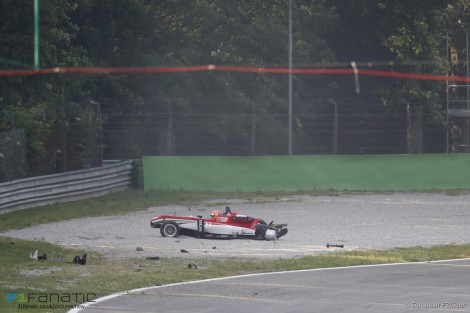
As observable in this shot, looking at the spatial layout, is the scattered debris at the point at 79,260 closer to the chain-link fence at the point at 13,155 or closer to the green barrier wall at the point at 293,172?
the chain-link fence at the point at 13,155

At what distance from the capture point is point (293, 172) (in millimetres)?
31906

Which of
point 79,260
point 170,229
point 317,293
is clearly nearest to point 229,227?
point 170,229

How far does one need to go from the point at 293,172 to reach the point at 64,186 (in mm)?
7689

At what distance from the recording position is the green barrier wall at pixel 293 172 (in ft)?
104

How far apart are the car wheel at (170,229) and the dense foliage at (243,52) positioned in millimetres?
13196

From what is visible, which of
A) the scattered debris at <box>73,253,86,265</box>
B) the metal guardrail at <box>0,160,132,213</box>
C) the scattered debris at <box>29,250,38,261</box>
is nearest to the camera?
the scattered debris at <box>73,253,86,265</box>

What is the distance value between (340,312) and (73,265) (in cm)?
579

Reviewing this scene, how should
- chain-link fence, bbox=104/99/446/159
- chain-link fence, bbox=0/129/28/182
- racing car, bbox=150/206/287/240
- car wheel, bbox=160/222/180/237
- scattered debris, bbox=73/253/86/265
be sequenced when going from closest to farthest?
scattered debris, bbox=73/253/86/265
racing car, bbox=150/206/287/240
car wheel, bbox=160/222/180/237
chain-link fence, bbox=0/129/28/182
chain-link fence, bbox=104/99/446/159

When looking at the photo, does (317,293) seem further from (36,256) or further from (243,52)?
(243,52)

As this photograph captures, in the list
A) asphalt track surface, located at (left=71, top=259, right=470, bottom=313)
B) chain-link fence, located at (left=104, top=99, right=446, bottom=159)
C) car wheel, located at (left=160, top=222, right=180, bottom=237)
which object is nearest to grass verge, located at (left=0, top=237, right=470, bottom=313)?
asphalt track surface, located at (left=71, top=259, right=470, bottom=313)

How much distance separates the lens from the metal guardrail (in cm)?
2533

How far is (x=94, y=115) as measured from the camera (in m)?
33.5

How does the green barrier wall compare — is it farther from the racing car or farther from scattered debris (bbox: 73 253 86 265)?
scattered debris (bbox: 73 253 86 265)

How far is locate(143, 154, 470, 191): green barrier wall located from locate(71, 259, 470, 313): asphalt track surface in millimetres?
15016
